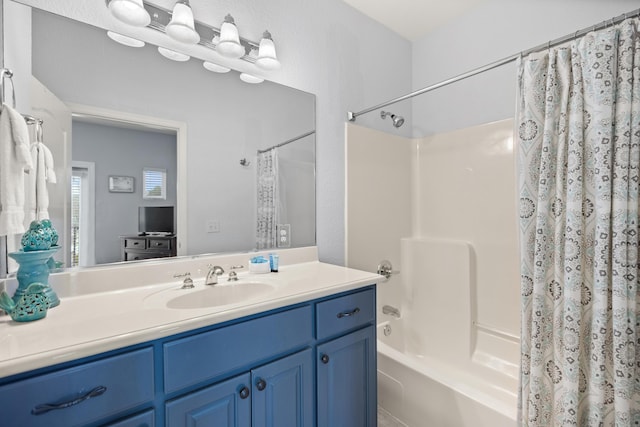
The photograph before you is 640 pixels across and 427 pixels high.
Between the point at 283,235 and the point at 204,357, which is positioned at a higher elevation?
the point at 283,235

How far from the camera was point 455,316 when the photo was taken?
2.09m

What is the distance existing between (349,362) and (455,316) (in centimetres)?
109

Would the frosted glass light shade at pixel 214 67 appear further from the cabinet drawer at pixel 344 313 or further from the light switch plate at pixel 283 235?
the cabinet drawer at pixel 344 313

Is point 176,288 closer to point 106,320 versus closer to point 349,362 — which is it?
point 106,320

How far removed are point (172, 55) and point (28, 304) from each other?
1.11 m

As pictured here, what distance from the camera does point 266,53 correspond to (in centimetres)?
164

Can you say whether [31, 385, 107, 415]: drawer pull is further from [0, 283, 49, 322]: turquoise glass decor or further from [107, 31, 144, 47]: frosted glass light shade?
[107, 31, 144, 47]: frosted glass light shade

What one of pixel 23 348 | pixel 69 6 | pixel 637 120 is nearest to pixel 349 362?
pixel 23 348

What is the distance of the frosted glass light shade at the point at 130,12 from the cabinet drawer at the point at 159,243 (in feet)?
3.00

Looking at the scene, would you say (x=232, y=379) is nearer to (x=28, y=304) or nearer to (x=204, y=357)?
(x=204, y=357)

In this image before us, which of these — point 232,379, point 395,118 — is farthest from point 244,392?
point 395,118

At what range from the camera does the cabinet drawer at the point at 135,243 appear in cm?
130

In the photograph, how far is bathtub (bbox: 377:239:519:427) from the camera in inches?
58.1

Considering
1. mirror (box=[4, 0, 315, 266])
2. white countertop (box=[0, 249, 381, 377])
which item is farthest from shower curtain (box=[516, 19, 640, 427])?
mirror (box=[4, 0, 315, 266])
